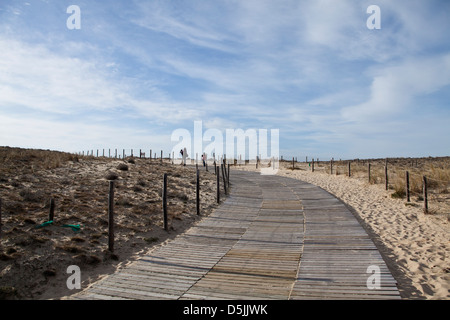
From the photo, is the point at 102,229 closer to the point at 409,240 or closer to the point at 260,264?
the point at 260,264

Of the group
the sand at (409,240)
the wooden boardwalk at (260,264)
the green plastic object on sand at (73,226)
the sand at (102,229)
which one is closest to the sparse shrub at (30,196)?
the sand at (102,229)

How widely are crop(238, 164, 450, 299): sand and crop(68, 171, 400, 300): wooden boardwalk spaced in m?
0.53

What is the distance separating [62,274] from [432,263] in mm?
8720

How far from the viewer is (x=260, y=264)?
7160 millimetres

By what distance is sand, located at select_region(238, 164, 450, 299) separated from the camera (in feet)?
20.6

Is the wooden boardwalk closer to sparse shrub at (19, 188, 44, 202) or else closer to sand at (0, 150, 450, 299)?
sand at (0, 150, 450, 299)

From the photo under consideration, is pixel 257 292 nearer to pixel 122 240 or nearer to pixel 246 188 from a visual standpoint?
pixel 122 240

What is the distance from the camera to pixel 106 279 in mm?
6602

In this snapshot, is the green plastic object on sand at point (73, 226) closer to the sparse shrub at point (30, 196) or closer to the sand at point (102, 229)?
the sand at point (102, 229)

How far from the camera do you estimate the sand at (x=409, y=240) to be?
6273 mm

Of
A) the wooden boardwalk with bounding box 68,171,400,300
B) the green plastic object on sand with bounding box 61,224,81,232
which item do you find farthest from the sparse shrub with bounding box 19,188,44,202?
the wooden boardwalk with bounding box 68,171,400,300

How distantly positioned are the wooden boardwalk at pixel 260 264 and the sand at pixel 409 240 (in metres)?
0.53

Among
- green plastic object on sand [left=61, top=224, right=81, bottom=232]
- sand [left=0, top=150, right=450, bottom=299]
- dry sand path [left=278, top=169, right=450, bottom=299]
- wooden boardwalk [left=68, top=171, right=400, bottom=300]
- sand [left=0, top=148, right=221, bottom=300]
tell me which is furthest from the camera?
green plastic object on sand [left=61, top=224, right=81, bottom=232]

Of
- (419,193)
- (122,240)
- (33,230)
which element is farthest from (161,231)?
(419,193)
